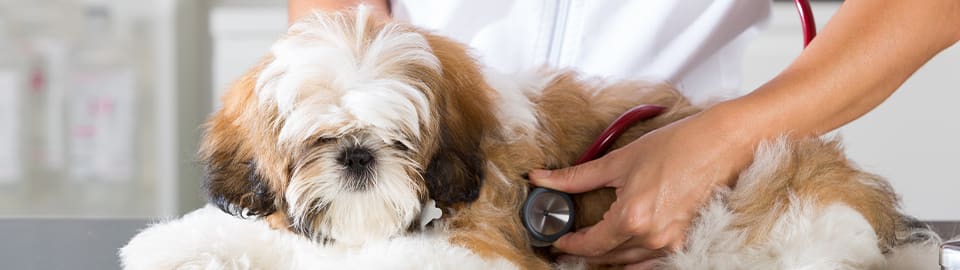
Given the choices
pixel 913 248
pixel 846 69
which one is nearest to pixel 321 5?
pixel 846 69

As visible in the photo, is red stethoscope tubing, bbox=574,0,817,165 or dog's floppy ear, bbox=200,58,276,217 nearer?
dog's floppy ear, bbox=200,58,276,217

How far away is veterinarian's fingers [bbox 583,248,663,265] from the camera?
1.13 meters

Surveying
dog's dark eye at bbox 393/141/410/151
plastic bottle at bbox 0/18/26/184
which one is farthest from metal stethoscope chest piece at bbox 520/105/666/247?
plastic bottle at bbox 0/18/26/184

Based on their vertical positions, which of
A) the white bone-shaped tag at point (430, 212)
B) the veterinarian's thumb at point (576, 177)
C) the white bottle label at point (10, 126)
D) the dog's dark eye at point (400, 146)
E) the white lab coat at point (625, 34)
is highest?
the white lab coat at point (625, 34)

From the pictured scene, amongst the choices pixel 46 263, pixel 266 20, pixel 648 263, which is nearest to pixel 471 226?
pixel 648 263

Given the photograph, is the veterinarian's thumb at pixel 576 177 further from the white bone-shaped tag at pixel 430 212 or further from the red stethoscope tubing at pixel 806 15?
the red stethoscope tubing at pixel 806 15

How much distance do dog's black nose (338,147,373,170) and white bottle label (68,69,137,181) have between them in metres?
2.70

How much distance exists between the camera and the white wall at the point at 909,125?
306 cm

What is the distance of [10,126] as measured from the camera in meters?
3.37

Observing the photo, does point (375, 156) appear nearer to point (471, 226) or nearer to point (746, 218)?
point (471, 226)

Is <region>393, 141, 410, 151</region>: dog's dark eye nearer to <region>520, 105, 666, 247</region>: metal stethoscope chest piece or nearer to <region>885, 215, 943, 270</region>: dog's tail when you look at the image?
<region>520, 105, 666, 247</region>: metal stethoscope chest piece

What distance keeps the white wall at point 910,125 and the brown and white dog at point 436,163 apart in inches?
77.4

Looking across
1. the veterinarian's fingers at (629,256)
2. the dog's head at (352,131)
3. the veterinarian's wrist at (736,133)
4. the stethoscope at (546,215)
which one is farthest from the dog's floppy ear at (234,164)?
the veterinarian's wrist at (736,133)

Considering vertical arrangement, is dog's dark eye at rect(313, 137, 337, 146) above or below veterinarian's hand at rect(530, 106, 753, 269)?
above
